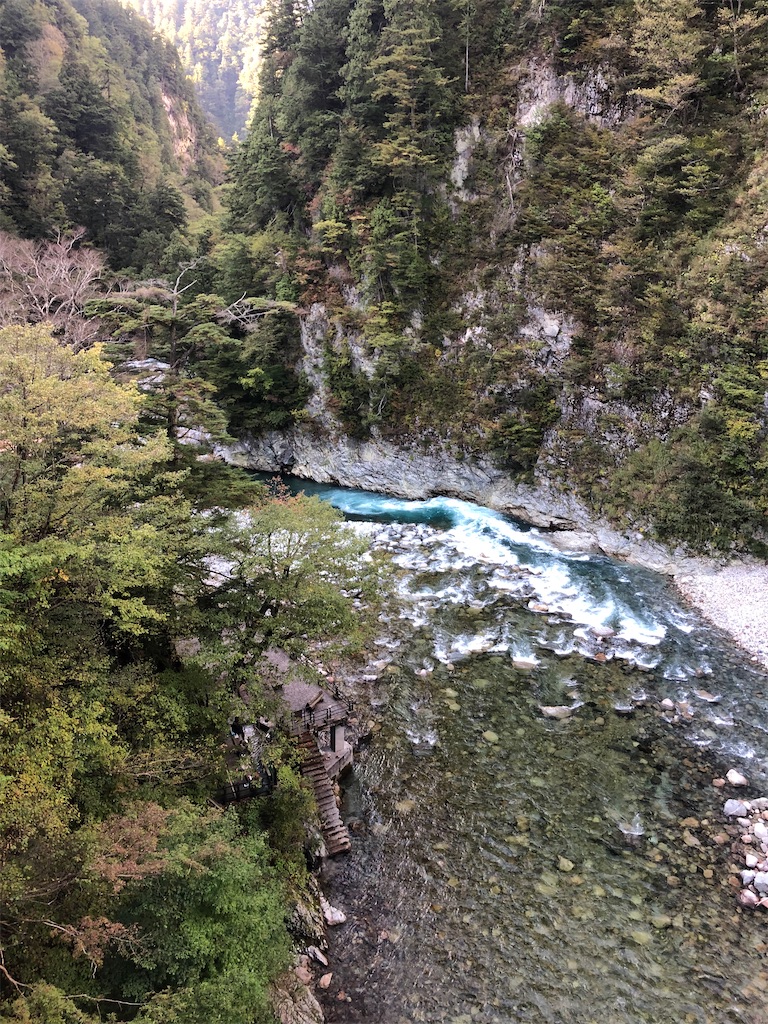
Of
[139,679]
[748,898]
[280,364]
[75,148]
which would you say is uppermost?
[75,148]

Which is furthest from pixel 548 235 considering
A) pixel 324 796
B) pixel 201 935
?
pixel 201 935

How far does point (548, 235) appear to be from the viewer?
904 inches

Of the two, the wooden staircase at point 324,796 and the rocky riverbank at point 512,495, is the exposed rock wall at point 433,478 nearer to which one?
the rocky riverbank at point 512,495

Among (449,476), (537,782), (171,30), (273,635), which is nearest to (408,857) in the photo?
(537,782)

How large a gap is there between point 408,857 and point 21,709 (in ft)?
23.8

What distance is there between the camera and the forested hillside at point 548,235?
18.3 m

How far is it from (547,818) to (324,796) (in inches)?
177

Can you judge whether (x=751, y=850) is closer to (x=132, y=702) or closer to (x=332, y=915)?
(x=332, y=915)

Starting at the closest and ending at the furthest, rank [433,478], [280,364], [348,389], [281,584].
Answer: [281,584] → [433,478] → [348,389] → [280,364]

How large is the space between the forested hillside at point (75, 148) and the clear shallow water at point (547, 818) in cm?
3094

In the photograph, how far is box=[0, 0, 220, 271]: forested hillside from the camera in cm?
3077

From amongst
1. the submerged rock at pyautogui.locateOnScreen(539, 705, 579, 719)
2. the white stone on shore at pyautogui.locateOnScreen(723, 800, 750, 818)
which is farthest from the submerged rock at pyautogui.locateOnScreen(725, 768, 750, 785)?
the submerged rock at pyautogui.locateOnScreen(539, 705, 579, 719)

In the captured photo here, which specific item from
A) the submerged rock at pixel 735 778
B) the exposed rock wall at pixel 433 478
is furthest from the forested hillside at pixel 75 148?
the submerged rock at pixel 735 778

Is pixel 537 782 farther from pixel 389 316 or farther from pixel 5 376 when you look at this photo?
pixel 389 316
